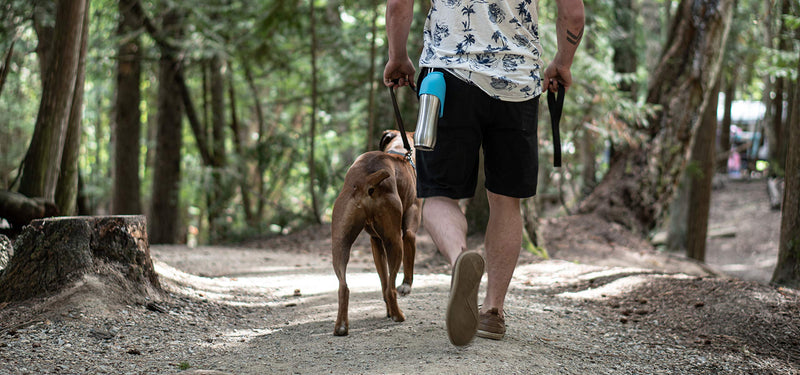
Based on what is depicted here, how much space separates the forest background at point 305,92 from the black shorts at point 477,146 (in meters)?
3.68

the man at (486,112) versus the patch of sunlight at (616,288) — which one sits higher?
the man at (486,112)

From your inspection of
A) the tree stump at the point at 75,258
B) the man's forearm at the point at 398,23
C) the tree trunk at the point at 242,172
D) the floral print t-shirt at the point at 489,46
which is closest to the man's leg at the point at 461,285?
the floral print t-shirt at the point at 489,46

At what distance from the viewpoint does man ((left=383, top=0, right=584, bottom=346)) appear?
334 centimetres

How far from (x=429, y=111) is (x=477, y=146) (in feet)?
1.31

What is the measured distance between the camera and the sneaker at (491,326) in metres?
3.60

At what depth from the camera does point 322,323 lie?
4332 millimetres

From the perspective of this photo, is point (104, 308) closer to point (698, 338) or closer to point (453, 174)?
point (453, 174)

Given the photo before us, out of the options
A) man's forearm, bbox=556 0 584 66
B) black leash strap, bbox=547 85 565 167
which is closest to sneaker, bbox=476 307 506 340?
black leash strap, bbox=547 85 565 167

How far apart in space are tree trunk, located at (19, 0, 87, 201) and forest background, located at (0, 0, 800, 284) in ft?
0.04

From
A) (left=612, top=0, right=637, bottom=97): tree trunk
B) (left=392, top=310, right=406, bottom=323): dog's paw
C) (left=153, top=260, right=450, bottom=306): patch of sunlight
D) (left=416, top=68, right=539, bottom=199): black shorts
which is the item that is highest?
(left=612, top=0, right=637, bottom=97): tree trunk

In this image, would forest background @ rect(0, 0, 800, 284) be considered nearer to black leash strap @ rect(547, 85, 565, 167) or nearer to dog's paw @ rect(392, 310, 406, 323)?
black leash strap @ rect(547, 85, 565, 167)

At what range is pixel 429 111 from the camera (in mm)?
3232

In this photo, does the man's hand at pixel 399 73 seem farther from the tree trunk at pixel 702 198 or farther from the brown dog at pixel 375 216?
the tree trunk at pixel 702 198

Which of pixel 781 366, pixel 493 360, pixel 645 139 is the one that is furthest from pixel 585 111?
pixel 493 360
